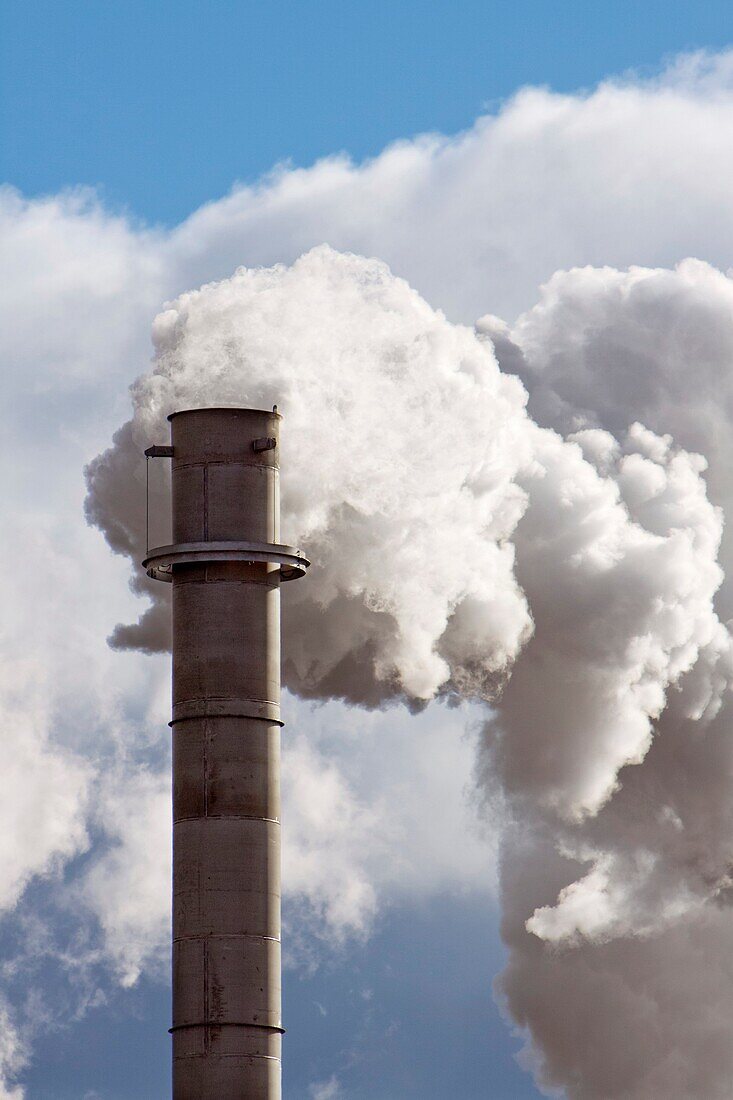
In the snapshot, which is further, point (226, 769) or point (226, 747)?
point (226, 747)

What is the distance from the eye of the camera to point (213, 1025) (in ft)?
167

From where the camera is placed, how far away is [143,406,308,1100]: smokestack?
167 feet

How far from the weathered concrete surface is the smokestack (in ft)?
0.11

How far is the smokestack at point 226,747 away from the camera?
5084cm

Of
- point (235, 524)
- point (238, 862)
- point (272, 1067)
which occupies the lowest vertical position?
point (272, 1067)

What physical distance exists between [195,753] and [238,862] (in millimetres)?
2735

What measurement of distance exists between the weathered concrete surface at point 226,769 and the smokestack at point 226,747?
0.03m

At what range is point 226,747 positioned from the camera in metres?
51.9

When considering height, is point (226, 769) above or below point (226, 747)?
below

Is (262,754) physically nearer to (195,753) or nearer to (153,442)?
(195,753)

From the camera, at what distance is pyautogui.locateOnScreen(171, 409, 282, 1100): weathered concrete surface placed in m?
50.8

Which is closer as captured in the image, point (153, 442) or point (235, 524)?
point (235, 524)

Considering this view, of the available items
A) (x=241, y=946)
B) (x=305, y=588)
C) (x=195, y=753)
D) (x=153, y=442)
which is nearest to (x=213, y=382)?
(x=153, y=442)

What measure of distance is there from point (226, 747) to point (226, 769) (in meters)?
0.52
